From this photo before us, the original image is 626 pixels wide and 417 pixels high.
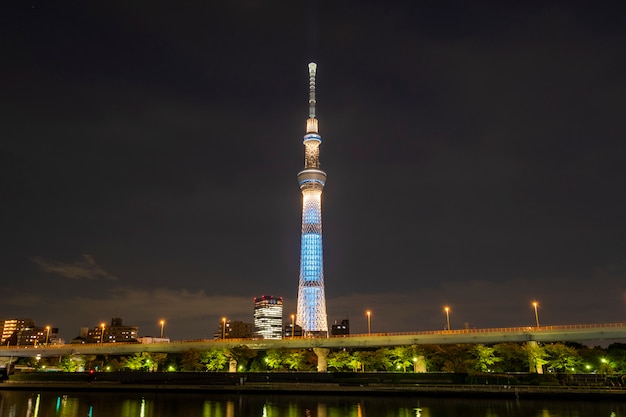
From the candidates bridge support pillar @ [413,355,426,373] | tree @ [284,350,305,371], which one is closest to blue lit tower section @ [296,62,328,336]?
tree @ [284,350,305,371]

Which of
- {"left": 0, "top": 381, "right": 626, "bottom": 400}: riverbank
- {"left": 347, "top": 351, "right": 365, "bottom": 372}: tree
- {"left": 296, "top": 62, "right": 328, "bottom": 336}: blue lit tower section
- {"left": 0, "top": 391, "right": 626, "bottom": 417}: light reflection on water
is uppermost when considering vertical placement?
{"left": 296, "top": 62, "right": 328, "bottom": 336}: blue lit tower section

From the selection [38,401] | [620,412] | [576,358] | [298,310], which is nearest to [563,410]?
[620,412]

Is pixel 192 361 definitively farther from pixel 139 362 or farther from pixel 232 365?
pixel 139 362

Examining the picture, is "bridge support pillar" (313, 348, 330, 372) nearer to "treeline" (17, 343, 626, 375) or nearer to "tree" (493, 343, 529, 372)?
"treeline" (17, 343, 626, 375)

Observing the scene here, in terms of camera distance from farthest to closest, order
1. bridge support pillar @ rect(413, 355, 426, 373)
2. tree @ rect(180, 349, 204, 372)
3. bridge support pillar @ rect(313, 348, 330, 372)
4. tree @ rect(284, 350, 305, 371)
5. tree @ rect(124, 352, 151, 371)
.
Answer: tree @ rect(124, 352, 151, 371), tree @ rect(180, 349, 204, 372), tree @ rect(284, 350, 305, 371), bridge support pillar @ rect(313, 348, 330, 372), bridge support pillar @ rect(413, 355, 426, 373)

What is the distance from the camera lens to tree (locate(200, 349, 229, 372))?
94.9 m

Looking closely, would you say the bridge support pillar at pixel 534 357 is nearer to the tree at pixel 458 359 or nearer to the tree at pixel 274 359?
the tree at pixel 458 359

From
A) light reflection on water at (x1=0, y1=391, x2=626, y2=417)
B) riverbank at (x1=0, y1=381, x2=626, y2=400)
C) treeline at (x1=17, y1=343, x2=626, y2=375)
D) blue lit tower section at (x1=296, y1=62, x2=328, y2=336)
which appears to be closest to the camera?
light reflection on water at (x1=0, y1=391, x2=626, y2=417)

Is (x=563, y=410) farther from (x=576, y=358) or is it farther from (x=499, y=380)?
(x=576, y=358)

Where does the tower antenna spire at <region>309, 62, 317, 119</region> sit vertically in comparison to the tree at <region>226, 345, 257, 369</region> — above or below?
above

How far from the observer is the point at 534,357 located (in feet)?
249

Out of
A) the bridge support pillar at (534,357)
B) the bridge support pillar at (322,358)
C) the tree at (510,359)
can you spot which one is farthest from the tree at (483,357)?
the bridge support pillar at (322,358)

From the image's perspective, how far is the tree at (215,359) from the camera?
94875mm

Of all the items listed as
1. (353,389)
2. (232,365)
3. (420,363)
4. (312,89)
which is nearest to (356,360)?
(420,363)
